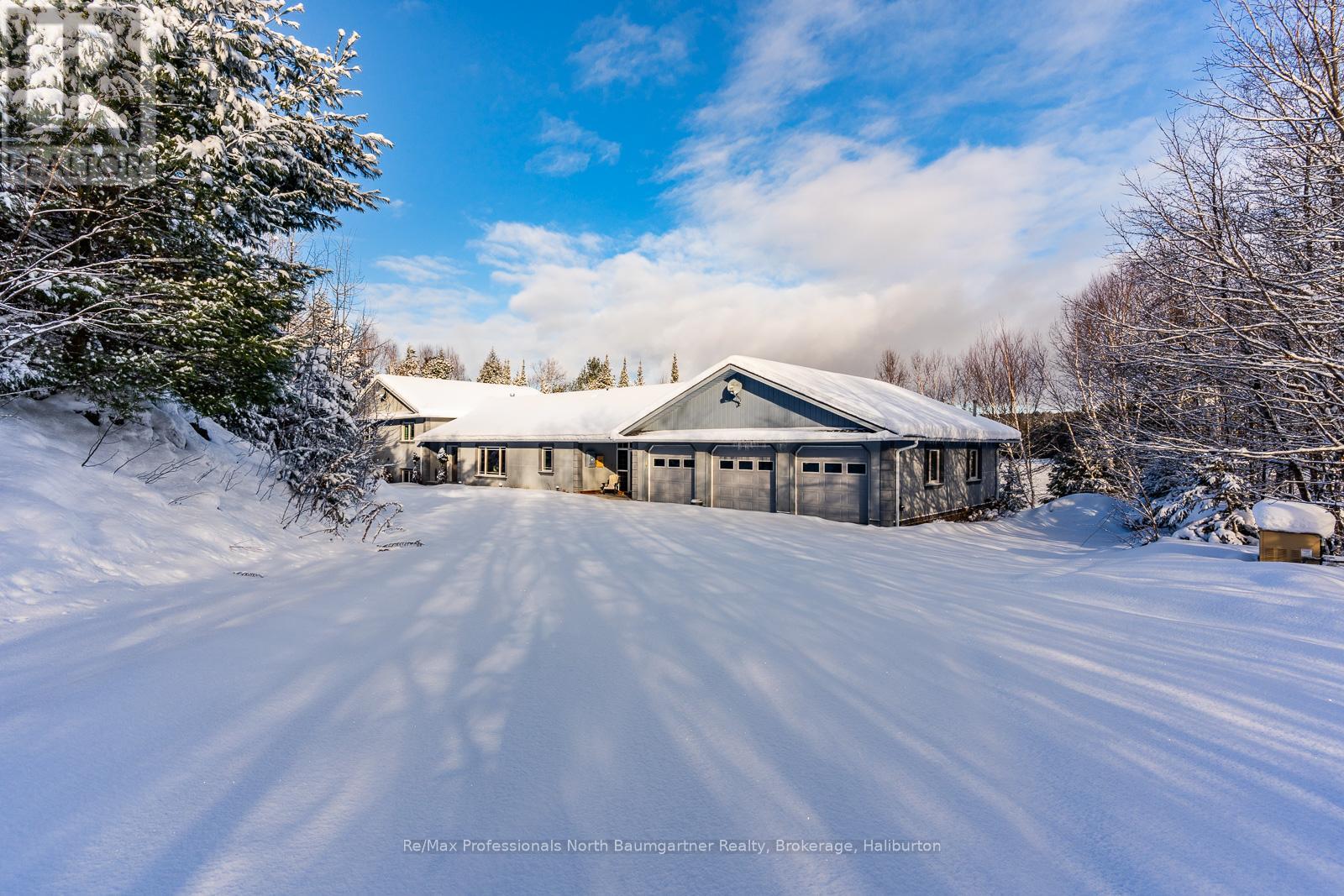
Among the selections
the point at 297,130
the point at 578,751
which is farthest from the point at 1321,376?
the point at 297,130

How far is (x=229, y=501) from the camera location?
27.7ft

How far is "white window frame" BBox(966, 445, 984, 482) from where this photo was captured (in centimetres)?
1892

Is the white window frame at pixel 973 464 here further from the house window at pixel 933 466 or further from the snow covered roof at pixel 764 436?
the snow covered roof at pixel 764 436

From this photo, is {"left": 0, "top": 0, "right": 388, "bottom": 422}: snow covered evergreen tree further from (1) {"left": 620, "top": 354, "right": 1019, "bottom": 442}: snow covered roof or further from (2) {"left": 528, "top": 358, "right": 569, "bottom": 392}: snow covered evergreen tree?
(2) {"left": 528, "top": 358, "right": 569, "bottom": 392}: snow covered evergreen tree

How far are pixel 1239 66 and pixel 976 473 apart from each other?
1470 cm

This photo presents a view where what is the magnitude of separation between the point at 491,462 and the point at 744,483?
1363 cm

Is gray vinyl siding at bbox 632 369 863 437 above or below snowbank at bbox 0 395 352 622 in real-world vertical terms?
above

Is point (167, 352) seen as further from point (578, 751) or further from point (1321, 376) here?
point (1321, 376)

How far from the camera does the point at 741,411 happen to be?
17312mm

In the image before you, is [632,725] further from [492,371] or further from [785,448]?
[492,371]

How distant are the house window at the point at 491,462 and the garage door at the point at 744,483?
38.3 feet

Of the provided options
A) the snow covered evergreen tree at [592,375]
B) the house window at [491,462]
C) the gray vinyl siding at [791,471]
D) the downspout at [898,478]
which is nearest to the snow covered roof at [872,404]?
the downspout at [898,478]

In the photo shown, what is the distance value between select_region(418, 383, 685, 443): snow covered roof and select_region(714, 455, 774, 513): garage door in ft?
17.6

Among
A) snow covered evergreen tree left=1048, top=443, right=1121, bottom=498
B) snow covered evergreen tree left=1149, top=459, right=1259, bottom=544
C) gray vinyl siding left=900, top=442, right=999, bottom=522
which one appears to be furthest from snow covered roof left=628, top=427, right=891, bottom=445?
snow covered evergreen tree left=1048, top=443, right=1121, bottom=498
